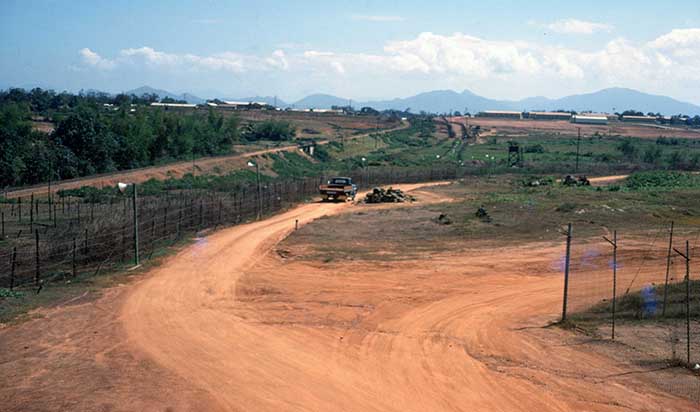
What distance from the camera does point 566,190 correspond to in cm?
5059

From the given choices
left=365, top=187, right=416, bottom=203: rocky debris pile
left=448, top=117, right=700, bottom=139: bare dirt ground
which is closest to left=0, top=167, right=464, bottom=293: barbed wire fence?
left=365, top=187, right=416, bottom=203: rocky debris pile

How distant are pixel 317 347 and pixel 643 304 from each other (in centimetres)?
961

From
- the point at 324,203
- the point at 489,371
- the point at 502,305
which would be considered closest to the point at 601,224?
the point at 502,305

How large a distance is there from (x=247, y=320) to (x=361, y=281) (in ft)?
19.0

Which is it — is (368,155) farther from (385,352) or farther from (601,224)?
(385,352)

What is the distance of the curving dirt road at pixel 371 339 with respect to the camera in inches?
Result: 472

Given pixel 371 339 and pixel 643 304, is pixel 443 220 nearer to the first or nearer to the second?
pixel 643 304

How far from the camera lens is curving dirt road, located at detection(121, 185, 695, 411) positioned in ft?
39.4

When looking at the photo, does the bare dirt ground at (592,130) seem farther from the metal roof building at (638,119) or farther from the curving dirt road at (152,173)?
the curving dirt road at (152,173)

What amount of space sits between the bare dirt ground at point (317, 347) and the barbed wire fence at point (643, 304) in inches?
26.8

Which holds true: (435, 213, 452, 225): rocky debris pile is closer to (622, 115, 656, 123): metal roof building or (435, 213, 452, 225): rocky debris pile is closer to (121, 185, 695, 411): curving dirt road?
(121, 185, 695, 411): curving dirt road

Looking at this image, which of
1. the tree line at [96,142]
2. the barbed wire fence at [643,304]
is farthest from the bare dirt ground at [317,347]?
the tree line at [96,142]

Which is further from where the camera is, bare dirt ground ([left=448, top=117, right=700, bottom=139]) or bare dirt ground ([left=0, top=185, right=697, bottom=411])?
bare dirt ground ([left=448, top=117, right=700, bottom=139])

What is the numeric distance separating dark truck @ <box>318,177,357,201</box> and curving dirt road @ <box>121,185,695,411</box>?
2080 cm
